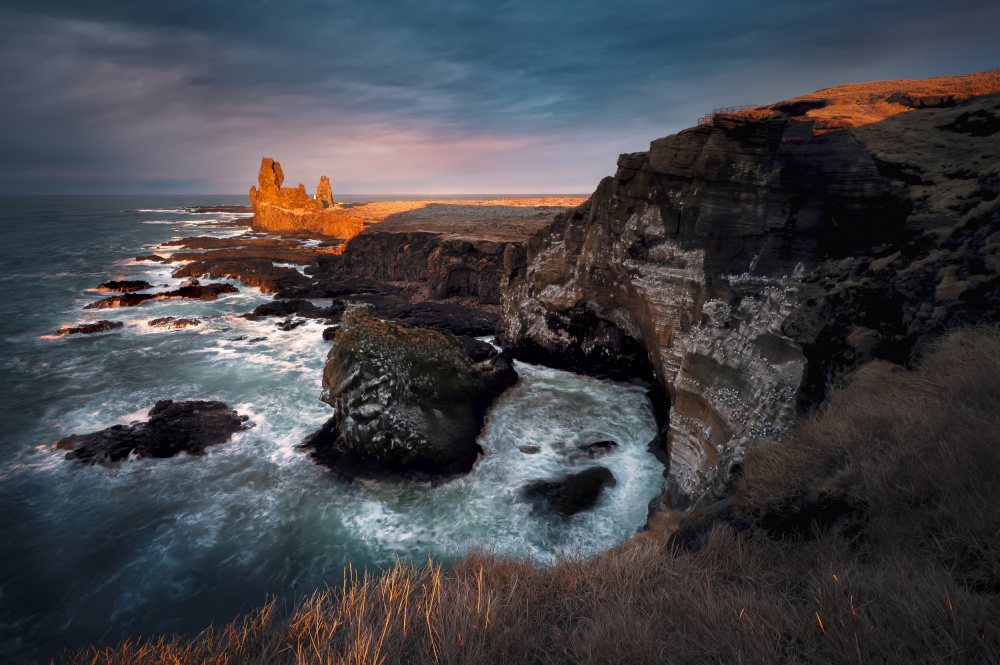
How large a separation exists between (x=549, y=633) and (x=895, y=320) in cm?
694

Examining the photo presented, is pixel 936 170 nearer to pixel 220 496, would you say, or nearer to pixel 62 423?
pixel 220 496

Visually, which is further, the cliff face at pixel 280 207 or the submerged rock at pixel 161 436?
the cliff face at pixel 280 207

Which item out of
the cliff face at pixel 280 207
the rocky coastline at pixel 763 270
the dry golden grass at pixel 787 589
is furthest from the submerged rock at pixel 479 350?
the cliff face at pixel 280 207

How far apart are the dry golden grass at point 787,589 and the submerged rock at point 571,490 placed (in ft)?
16.4

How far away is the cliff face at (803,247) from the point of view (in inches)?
256

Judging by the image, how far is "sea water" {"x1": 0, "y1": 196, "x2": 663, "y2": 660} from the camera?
26.5 feet

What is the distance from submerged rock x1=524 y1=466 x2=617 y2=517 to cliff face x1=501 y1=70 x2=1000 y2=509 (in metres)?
1.55

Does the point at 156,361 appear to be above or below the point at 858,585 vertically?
below

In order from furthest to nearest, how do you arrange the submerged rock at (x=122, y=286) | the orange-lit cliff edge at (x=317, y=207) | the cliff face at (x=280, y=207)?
the cliff face at (x=280, y=207), the orange-lit cliff edge at (x=317, y=207), the submerged rock at (x=122, y=286)

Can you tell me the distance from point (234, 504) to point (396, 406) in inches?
176

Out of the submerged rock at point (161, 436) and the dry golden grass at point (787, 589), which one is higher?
the dry golden grass at point (787, 589)

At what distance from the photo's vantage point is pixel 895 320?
6.49 metres

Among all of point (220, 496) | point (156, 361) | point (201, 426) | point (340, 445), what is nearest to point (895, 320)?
point (340, 445)

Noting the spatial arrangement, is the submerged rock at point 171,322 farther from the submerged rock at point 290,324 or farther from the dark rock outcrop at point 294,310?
the submerged rock at point 290,324
